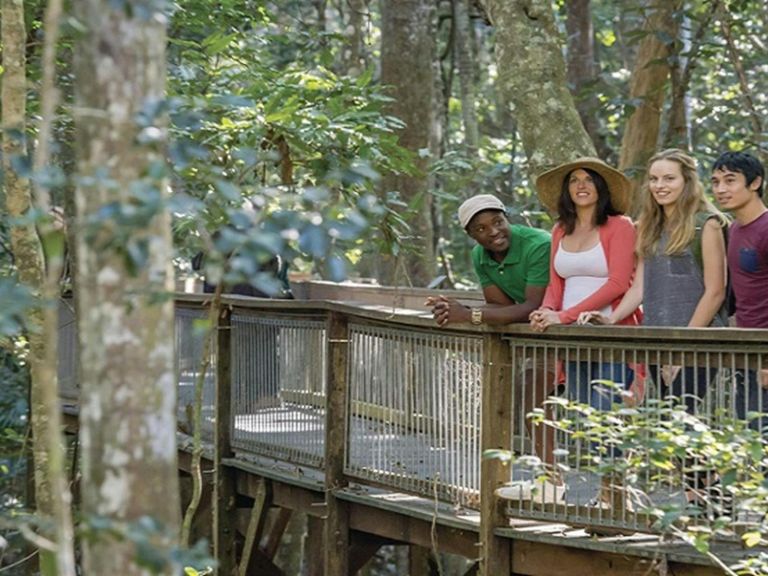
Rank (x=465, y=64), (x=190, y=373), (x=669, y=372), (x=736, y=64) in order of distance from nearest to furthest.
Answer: (x=669, y=372) → (x=190, y=373) → (x=736, y=64) → (x=465, y=64)

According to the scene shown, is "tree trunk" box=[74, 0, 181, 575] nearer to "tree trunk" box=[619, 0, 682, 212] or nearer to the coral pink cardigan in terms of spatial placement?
the coral pink cardigan

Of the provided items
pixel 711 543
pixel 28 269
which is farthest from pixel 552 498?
pixel 28 269

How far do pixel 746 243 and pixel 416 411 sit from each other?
1867 mm

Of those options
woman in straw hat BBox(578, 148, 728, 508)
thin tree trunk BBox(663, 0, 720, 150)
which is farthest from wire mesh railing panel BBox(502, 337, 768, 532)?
thin tree trunk BBox(663, 0, 720, 150)

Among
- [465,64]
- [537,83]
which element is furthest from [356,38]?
[537,83]

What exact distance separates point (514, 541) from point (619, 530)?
64 centimetres

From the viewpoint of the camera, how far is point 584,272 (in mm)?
6438

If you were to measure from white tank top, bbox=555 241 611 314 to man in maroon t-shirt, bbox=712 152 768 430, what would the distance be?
589mm

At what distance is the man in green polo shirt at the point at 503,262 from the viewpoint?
6477 mm

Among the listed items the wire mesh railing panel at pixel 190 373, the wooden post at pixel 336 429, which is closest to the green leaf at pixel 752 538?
the wooden post at pixel 336 429

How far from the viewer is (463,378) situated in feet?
21.9

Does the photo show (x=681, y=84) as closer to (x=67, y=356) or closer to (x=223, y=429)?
(x=223, y=429)

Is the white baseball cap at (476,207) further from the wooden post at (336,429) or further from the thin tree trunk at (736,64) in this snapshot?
the thin tree trunk at (736,64)

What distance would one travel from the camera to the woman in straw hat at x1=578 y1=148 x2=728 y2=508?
6.10m
